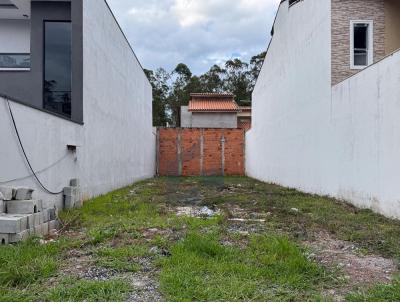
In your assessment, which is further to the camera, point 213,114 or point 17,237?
point 213,114

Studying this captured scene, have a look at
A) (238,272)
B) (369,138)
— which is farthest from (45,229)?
(369,138)

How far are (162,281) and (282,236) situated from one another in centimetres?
186

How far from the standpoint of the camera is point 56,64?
7.90 metres

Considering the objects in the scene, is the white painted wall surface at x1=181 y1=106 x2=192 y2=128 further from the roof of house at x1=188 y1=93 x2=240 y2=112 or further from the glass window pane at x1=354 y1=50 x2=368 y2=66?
the glass window pane at x1=354 y1=50 x2=368 y2=66

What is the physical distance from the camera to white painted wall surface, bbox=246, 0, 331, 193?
25.6ft

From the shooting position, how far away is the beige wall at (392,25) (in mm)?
7387

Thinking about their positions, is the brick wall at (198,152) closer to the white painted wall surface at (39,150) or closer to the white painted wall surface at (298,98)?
the white painted wall surface at (298,98)

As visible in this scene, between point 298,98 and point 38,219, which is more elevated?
point 298,98

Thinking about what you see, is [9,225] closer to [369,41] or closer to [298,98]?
[369,41]

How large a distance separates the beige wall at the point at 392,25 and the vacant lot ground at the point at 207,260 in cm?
419

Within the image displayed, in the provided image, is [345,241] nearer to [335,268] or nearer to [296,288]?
[335,268]

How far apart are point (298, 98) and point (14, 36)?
8.16 metres

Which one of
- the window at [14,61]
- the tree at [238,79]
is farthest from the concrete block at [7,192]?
the tree at [238,79]

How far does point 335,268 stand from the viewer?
3010mm
